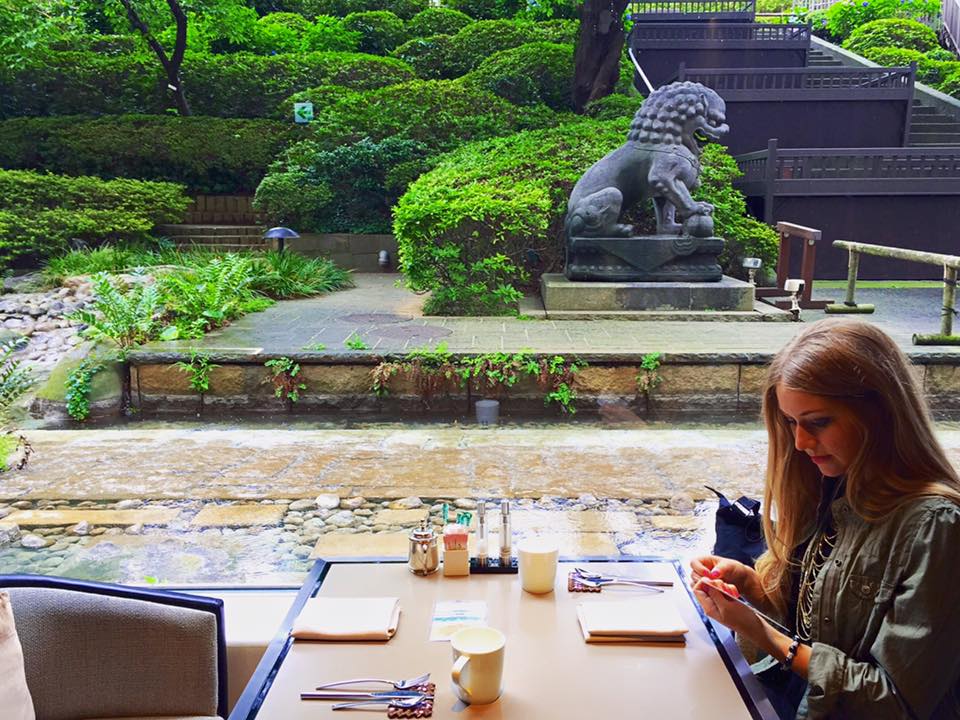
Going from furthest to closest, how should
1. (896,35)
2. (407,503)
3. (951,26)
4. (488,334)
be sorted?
(896,35) < (951,26) < (488,334) < (407,503)

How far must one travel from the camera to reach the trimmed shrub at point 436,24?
15406 millimetres

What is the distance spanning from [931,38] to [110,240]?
15702mm

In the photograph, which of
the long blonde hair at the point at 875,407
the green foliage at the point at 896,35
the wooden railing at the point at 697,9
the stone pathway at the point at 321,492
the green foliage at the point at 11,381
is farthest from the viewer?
the wooden railing at the point at 697,9

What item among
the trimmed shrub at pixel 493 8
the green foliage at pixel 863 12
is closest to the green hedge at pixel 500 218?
the trimmed shrub at pixel 493 8

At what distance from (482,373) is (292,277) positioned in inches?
158

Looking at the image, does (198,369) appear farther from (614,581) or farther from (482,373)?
(614,581)

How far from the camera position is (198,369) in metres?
5.28

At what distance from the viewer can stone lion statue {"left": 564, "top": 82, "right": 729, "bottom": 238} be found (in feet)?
22.5

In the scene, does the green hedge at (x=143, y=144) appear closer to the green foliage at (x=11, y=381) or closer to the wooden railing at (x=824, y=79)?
the wooden railing at (x=824, y=79)

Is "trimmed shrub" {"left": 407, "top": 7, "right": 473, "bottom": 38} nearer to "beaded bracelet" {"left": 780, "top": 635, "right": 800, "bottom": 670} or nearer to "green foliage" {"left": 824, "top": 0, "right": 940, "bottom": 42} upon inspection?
"green foliage" {"left": 824, "top": 0, "right": 940, "bottom": 42}

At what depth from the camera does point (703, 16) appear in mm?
16578

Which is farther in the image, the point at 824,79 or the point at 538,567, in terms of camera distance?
the point at 824,79

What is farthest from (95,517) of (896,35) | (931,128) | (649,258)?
(896,35)

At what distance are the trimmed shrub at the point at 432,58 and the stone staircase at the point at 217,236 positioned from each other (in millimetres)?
4969
